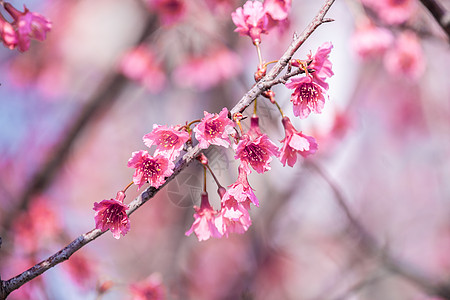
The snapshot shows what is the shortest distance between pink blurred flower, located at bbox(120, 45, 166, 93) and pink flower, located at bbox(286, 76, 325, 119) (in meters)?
2.54

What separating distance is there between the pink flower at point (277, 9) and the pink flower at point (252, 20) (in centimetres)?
3

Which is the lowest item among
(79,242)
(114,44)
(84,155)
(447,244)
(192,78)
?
(447,244)

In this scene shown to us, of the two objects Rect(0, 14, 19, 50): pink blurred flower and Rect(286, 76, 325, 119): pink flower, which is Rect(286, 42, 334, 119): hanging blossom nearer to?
Rect(286, 76, 325, 119): pink flower

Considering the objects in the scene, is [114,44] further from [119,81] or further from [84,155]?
[119,81]

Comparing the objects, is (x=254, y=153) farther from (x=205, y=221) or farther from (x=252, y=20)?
(x=252, y=20)

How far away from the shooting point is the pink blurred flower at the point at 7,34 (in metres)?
1.34

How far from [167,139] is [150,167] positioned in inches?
3.8

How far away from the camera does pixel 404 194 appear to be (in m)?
7.80

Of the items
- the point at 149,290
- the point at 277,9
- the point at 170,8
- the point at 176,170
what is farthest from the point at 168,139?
the point at 170,8

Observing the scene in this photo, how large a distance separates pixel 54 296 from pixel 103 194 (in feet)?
15.2

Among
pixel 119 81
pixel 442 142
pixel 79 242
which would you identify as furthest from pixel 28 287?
pixel 442 142

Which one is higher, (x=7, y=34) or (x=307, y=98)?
(x=7, y=34)

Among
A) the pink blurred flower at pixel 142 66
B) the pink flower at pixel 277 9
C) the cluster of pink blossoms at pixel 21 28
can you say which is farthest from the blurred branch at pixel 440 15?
the pink blurred flower at pixel 142 66

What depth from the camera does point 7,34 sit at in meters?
1.34
